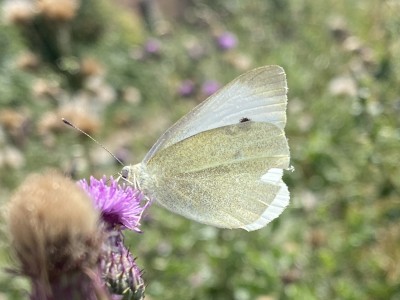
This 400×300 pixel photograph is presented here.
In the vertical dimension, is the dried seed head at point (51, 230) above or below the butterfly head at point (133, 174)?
above

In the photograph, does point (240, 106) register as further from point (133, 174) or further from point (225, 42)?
point (225, 42)

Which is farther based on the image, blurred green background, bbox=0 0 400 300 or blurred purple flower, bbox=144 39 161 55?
blurred purple flower, bbox=144 39 161 55

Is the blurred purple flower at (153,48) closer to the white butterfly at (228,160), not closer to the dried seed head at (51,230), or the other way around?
the white butterfly at (228,160)

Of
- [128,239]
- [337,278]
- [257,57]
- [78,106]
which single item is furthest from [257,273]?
[257,57]

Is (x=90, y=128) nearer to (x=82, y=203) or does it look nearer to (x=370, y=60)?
(x=370, y=60)

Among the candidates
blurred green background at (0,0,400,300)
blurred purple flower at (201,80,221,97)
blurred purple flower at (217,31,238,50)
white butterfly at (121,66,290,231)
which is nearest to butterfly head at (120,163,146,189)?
white butterfly at (121,66,290,231)

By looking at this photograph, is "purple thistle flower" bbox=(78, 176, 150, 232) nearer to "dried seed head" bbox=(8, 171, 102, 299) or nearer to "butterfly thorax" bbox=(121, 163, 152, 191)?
"butterfly thorax" bbox=(121, 163, 152, 191)

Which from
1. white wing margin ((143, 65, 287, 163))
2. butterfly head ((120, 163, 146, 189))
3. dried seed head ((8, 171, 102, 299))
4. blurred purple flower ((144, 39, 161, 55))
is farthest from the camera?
blurred purple flower ((144, 39, 161, 55))

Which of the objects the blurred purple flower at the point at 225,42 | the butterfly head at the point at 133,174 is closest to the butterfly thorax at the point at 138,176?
the butterfly head at the point at 133,174
